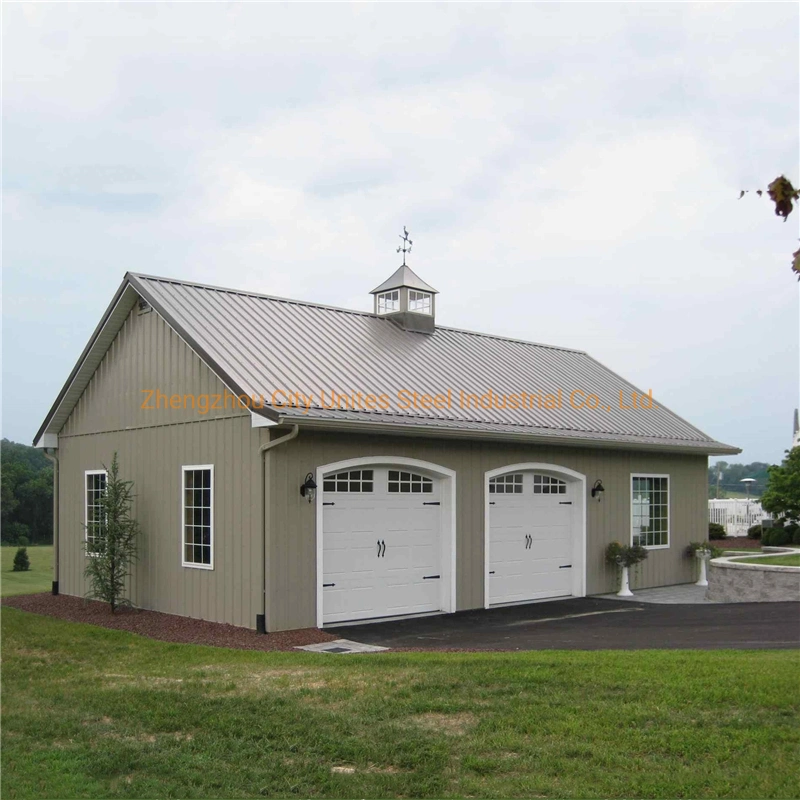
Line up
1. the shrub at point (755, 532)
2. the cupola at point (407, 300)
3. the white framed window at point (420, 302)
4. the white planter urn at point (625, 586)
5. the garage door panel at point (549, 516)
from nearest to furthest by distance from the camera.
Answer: the garage door panel at point (549, 516), the white planter urn at point (625, 586), the cupola at point (407, 300), the white framed window at point (420, 302), the shrub at point (755, 532)

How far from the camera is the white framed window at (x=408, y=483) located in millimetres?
13359

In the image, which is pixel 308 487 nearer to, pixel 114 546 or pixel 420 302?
pixel 114 546

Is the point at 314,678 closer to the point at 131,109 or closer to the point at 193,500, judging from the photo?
the point at 193,500

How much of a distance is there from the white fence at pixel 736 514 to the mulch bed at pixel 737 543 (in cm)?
108

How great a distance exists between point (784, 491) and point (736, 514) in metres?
7.65

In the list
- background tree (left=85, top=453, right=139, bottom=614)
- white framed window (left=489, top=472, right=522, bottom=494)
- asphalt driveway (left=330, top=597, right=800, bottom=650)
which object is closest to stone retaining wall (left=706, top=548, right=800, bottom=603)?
asphalt driveway (left=330, top=597, right=800, bottom=650)

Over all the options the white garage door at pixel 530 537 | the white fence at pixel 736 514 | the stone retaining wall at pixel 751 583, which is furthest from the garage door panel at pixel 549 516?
the white fence at pixel 736 514

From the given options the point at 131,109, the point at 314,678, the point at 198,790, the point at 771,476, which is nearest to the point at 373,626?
the point at 314,678

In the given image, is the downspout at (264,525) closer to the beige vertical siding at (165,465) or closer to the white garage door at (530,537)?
Result: the beige vertical siding at (165,465)

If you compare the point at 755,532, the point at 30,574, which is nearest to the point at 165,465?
the point at 30,574

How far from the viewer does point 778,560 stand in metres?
15.5

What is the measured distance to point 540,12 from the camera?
6609 millimetres

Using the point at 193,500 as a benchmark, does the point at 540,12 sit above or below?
above

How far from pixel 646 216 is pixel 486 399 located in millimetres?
4053
